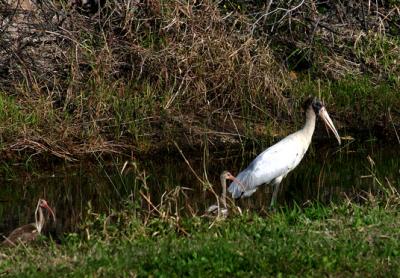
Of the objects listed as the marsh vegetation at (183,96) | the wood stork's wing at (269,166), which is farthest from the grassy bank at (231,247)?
the wood stork's wing at (269,166)

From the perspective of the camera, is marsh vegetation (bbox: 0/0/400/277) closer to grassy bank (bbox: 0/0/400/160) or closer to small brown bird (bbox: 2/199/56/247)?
grassy bank (bbox: 0/0/400/160)

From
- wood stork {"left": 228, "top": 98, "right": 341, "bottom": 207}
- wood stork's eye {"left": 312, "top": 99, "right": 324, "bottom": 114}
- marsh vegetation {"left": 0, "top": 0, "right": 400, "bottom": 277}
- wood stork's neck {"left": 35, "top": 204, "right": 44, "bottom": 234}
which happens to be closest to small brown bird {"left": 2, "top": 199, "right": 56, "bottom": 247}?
wood stork's neck {"left": 35, "top": 204, "right": 44, "bottom": 234}

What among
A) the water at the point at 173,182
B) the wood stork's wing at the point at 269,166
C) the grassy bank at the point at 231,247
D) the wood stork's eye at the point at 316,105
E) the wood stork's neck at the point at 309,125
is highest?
the grassy bank at the point at 231,247

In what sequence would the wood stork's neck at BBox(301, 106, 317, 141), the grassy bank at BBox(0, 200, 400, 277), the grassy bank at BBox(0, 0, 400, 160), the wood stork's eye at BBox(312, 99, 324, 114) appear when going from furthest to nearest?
the grassy bank at BBox(0, 0, 400, 160)
the wood stork's eye at BBox(312, 99, 324, 114)
the wood stork's neck at BBox(301, 106, 317, 141)
the grassy bank at BBox(0, 200, 400, 277)

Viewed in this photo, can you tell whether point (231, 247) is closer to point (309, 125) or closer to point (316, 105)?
point (309, 125)

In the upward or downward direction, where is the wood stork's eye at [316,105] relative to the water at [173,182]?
upward

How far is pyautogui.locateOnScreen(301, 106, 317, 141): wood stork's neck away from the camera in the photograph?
1121cm

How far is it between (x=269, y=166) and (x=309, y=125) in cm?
94

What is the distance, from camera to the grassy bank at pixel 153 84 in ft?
41.1

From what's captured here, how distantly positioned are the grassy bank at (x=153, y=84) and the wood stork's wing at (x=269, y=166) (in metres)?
1.98

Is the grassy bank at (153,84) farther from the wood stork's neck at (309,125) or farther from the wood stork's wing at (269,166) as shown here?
the wood stork's wing at (269,166)

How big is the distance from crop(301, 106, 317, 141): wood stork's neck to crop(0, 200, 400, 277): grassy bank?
290 cm

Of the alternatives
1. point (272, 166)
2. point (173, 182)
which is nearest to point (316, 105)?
point (272, 166)

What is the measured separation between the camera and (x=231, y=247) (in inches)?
263
